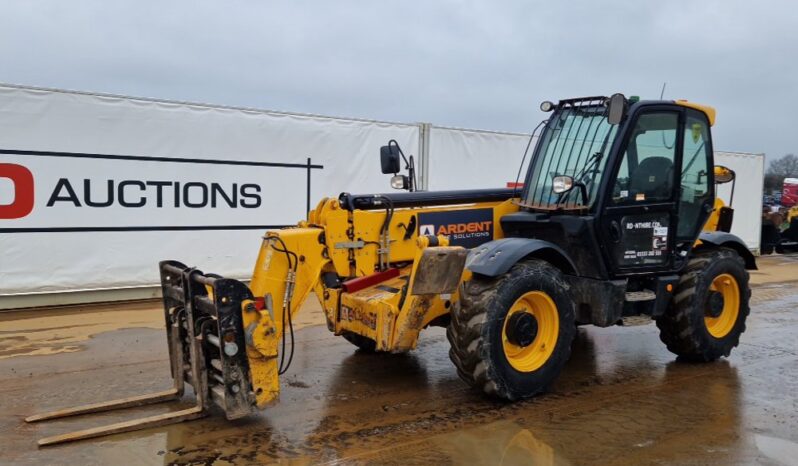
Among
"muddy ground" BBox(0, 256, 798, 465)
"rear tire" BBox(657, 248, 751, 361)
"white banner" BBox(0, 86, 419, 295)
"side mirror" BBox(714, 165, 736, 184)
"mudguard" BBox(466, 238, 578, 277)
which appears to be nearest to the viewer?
"muddy ground" BBox(0, 256, 798, 465)

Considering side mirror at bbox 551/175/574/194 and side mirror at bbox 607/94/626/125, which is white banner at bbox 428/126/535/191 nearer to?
side mirror at bbox 551/175/574/194

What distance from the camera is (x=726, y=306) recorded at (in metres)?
6.86

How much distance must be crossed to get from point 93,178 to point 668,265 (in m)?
7.28

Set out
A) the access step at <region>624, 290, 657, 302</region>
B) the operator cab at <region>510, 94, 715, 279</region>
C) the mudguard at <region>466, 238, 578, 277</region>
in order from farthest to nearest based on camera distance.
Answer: the access step at <region>624, 290, 657, 302</region> < the operator cab at <region>510, 94, 715, 279</region> < the mudguard at <region>466, 238, 578, 277</region>

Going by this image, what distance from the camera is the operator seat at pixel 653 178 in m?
6.10

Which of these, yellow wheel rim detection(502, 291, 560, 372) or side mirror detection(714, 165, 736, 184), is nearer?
yellow wheel rim detection(502, 291, 560, 372)

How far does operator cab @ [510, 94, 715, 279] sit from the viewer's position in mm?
5867

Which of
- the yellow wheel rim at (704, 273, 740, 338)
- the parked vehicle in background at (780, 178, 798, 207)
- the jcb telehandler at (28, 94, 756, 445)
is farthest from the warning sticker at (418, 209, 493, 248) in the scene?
the parked vehicle in background at (780, 178, 798, 207)

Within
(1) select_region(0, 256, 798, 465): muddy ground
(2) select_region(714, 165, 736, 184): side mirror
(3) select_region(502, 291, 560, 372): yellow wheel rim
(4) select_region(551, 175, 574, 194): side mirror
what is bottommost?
(1) select_region(0, 256, 798, 465): muddy ground

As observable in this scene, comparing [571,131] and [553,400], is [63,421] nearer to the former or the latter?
[553,400]

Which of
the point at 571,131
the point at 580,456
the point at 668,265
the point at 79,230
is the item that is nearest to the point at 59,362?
the point at 79,230

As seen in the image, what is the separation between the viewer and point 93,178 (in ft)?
30.4

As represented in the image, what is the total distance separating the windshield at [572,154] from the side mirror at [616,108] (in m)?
0.49

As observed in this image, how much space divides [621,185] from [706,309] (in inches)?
63.6
